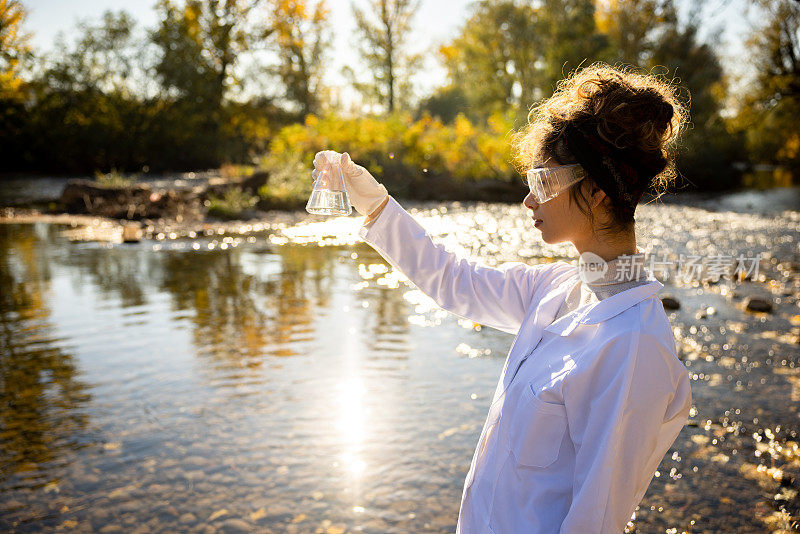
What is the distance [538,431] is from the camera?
5.13 ft

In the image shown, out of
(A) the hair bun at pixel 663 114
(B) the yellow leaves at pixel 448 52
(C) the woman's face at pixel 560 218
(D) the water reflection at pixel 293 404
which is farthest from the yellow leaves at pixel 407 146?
(A) the hair bun at pixel 663 114

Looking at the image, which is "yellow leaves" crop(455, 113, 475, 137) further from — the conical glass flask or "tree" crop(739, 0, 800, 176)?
the conical glass flask

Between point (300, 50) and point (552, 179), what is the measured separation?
28620 millimetres

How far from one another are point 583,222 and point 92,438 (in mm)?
4069

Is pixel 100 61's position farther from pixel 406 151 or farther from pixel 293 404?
pixel 293 404

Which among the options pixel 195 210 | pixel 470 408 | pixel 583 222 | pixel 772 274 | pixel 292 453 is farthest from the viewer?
pixel 195 210

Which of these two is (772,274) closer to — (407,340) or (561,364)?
(407,340)

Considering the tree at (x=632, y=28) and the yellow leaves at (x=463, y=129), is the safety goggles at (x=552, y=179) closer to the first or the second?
the yellow leaves at (x=463, y=129)

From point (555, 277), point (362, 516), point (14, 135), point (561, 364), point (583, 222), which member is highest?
point (14, 135)

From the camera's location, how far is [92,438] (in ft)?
14.9

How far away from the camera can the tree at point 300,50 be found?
27688 mm

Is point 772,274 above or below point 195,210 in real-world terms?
below

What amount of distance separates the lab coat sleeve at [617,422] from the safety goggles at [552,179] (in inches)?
18.2

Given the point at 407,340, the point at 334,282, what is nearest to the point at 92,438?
the point at 407,340
